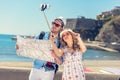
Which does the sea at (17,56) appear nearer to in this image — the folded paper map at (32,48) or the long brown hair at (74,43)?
the folded paper map at (32,48)

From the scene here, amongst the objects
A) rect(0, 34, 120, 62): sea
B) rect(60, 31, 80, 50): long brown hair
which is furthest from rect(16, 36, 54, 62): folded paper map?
rect(0, 34, 120, 62): sea

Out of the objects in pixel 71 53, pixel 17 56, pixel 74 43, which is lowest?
pixel 17 56

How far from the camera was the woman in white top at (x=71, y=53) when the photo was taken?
466cm

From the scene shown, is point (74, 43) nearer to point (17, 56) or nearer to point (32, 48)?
point (32, 48)

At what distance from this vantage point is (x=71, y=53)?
471cm

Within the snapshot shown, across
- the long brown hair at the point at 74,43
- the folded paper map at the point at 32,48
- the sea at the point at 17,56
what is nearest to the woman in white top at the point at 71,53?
the long brown hair at the point at 74,43

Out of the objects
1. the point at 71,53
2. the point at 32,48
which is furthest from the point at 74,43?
the point at 32,48

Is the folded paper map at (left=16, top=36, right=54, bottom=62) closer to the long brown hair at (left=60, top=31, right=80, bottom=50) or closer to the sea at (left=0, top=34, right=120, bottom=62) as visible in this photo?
the long brown hair at (left=60, top=31, right=80, bottom=50)

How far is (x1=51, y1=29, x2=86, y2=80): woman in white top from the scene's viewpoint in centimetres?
466

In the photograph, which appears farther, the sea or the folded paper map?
the sea

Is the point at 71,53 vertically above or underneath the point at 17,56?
above

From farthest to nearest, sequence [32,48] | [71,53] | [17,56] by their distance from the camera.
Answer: [17,56], [32,48], [71,53]

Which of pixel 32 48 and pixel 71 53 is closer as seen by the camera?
pixel 71 53

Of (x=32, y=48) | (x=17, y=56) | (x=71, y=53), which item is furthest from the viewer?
(x=17, y=56)
